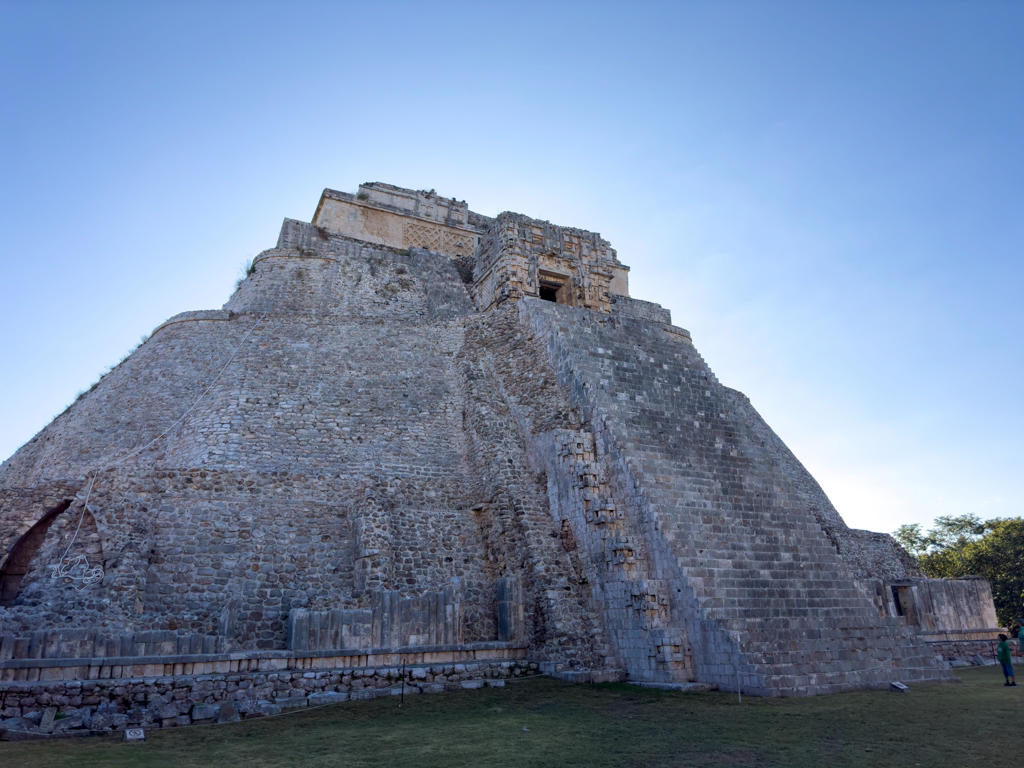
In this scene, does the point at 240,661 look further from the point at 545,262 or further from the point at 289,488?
the point at 545,262

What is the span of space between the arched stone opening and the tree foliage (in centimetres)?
2840

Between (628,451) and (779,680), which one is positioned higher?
(628,451)

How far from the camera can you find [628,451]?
11.5 m

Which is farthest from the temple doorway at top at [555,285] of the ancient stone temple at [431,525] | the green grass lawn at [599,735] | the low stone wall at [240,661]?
the green grass lawn at [599,735]

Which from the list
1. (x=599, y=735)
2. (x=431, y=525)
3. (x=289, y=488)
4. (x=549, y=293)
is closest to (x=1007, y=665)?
(x=599, y=735)

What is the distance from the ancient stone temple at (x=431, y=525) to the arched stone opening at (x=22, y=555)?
0.13 ft

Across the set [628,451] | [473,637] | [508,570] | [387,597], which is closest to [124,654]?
[387,597]

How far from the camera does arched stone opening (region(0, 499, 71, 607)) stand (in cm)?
980

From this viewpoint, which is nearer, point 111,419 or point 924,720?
point 924,720

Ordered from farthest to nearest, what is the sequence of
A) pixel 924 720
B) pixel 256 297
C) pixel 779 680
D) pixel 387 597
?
1. pixel 256 297
2. pixel 387 597
3. pixel 779 680
4. pixel 924 720

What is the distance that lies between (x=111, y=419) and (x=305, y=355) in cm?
409

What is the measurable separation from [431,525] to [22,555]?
20.7 ft

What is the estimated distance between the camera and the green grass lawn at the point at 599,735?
18.4 feet

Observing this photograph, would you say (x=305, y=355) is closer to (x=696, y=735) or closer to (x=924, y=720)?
(x=696, y=735)
